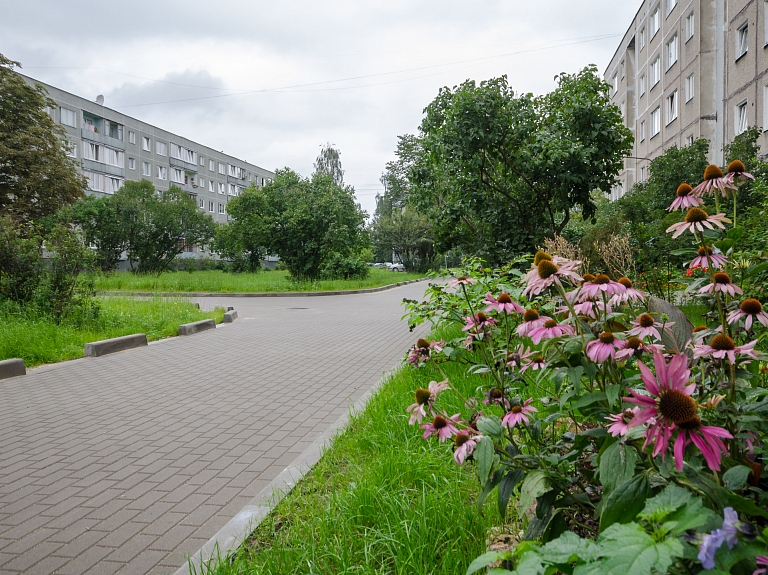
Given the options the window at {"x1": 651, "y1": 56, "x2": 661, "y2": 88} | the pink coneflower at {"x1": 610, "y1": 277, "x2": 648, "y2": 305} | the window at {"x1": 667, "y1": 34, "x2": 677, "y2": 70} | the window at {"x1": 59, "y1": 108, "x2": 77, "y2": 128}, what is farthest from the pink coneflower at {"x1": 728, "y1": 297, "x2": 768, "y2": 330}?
the window at {"x1": 59, "y1": 108, "x2": 77, "y2": 128}

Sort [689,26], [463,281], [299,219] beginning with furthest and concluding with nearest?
[299,219], [689,26], [463,281]

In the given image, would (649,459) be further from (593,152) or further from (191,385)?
(593,152)

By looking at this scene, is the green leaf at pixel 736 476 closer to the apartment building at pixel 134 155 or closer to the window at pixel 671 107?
the window at pixel 671 107

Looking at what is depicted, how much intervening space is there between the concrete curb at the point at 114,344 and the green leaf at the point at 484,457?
956 cm

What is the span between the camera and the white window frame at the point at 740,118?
2198cm

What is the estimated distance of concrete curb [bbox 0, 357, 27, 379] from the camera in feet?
26.6


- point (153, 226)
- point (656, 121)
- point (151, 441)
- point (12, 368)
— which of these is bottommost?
point (151, 441)

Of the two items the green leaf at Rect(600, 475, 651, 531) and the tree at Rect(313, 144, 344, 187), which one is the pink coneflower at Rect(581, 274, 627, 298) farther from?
the tree at Rect(313, 144, 344, 187)

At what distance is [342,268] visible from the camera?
3350 cm

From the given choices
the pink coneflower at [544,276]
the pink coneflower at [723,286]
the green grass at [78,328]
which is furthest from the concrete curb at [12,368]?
the pink coneflower at [723,286]

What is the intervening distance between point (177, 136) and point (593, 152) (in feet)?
208

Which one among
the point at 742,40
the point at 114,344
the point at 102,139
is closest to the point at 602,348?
the point at 114,344

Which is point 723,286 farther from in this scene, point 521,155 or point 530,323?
point 521,155

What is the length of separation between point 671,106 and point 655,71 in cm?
435
